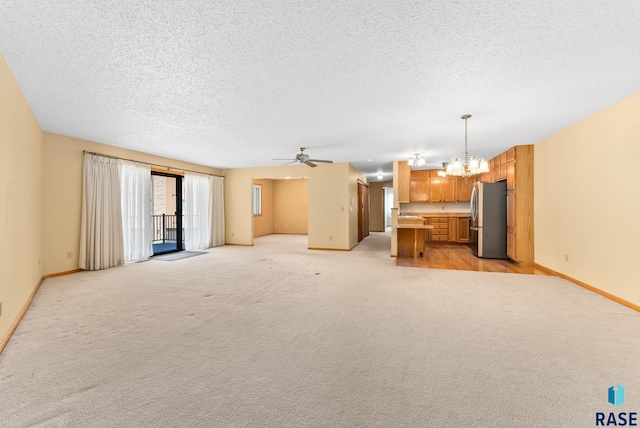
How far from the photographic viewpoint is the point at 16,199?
2840 mm

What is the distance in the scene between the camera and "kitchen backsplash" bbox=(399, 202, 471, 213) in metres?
9.05

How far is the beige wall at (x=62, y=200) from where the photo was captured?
451cm

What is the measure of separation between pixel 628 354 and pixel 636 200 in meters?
1.99

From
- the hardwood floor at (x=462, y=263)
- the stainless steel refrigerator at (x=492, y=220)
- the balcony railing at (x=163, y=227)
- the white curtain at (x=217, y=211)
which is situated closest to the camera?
the hardwood floor at (x=462, y=263)

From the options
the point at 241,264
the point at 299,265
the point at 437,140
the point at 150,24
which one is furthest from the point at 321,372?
the point at 437,140

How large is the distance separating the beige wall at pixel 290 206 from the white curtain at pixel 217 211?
12.2 feet

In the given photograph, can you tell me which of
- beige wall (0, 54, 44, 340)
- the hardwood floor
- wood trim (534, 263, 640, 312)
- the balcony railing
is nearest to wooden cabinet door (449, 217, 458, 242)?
the hardwood floor

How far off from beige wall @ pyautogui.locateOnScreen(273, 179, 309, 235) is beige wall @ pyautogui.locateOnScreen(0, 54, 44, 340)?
28.2ft

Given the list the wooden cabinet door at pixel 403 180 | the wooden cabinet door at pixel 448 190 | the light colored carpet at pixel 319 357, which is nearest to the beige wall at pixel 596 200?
the light colored carpet at pixel 319 357

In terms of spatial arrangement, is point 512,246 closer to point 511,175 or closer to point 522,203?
point 522,203

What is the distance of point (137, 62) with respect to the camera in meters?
2.35

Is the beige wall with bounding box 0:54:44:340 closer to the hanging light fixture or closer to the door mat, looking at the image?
the door mat

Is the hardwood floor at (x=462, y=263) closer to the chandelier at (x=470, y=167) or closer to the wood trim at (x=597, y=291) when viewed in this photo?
the wood trim at (x=597, y=291)

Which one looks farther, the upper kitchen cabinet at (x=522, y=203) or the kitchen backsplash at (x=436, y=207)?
the kitchen backsplash at (x=436, y=207)
